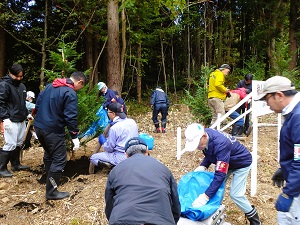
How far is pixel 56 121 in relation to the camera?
4.83m

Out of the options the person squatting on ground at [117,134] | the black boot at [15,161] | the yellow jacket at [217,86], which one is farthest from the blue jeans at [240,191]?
the black boot at [15,161]

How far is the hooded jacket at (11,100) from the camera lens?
226 inches

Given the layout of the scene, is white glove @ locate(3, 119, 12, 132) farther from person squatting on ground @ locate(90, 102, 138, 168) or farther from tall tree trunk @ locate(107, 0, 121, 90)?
tall tree trunk @ locate(107, 0, 121, 90)

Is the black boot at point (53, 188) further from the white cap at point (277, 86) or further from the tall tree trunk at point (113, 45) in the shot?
the tall tree trunk at point (113, 45)

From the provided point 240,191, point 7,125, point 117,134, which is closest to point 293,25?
point 117,134

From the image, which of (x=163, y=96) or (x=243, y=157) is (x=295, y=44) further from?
(x=243, y=157)

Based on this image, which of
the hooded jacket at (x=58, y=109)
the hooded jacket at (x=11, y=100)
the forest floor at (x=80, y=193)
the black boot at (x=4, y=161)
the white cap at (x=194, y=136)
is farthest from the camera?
the black boot at (x=4, y=161)

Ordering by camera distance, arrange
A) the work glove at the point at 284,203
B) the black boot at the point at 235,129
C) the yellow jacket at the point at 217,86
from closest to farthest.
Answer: the work glove at the point at 284,203
the yellow jacket at the point at 217,86
the black boot at the point at 235,129

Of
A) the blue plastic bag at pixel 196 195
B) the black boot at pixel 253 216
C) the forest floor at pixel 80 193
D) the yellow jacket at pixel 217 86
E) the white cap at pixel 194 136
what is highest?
the yellow jacket at pixel 217 86

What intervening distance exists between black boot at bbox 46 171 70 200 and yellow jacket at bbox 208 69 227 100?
15.7ft

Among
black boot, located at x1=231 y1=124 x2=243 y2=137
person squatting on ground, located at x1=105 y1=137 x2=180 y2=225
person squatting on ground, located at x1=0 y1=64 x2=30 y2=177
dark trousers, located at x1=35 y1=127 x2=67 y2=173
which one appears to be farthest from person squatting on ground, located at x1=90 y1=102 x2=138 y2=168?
black boot, located at x1=231 y1=124 x2=243 y2=137

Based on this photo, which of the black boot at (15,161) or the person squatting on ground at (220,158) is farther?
the black boot at (15,161)

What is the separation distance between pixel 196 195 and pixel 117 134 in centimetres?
227

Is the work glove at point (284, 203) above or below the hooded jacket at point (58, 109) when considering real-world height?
below
